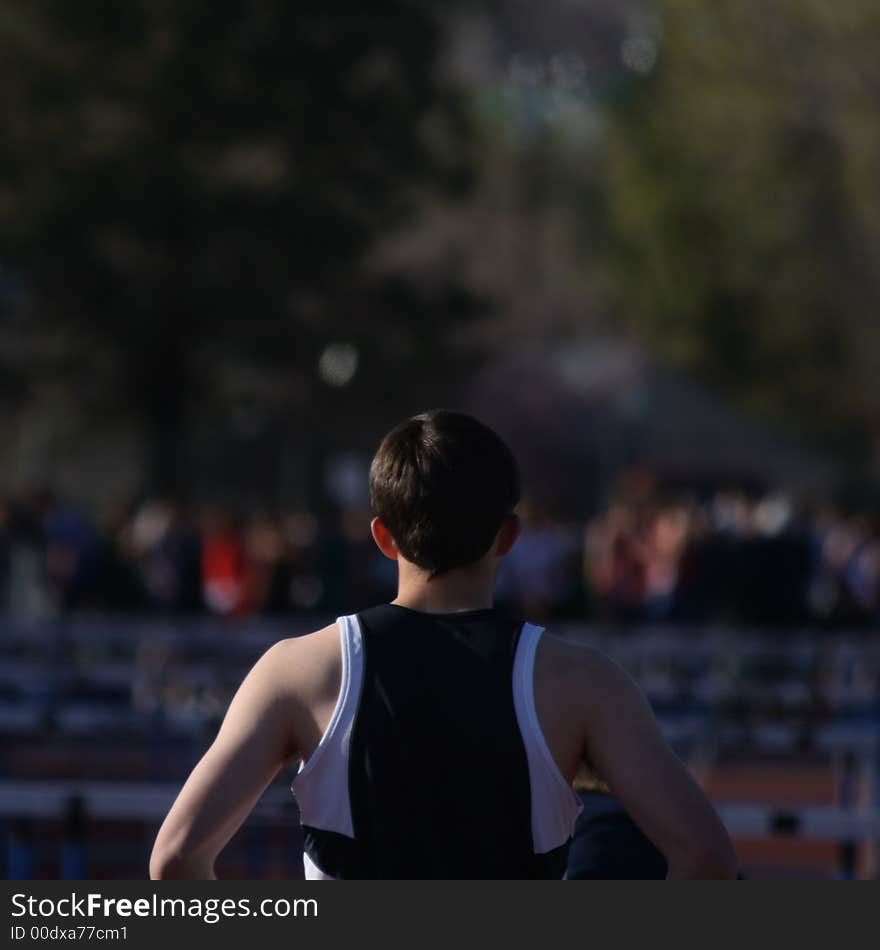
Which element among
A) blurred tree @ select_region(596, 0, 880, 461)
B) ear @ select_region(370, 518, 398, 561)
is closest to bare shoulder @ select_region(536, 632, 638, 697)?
ear @ select_region(370, 518, 398, 561)

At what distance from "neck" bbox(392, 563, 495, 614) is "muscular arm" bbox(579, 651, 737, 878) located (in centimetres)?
19

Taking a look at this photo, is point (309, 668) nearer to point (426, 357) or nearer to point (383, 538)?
point (383, 538)

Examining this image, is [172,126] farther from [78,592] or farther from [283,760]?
[283,760]

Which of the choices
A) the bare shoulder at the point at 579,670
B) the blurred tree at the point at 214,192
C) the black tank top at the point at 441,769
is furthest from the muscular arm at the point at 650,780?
the blurred tree at the point at 214,192

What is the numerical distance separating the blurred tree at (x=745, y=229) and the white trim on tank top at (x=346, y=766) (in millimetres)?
30062

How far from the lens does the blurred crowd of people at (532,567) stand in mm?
17250

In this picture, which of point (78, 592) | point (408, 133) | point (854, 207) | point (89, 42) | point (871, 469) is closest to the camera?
point (78, 592)

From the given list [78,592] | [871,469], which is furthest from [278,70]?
[871,469]

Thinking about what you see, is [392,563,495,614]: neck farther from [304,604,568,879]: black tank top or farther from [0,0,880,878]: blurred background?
[0,0,880,878]: blurred background

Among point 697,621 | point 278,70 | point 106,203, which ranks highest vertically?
point 278,70

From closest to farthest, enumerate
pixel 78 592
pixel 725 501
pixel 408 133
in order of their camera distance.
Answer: pixel 78 592
pixel 725 501
pixel 408 133

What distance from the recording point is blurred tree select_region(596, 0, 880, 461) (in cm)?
3347

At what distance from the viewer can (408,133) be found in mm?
34250

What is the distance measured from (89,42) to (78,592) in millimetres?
15317
